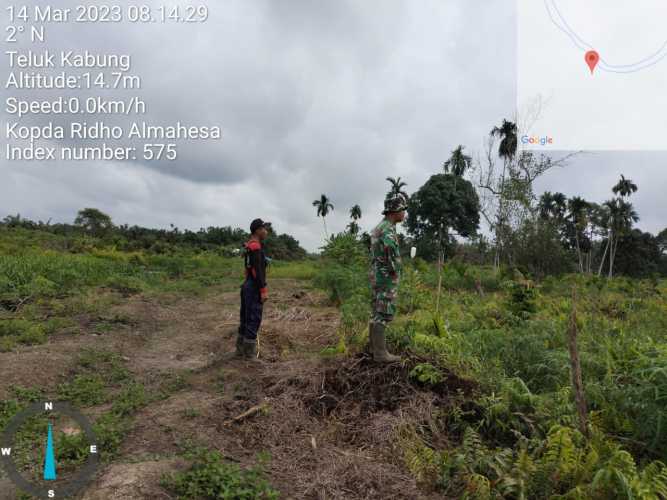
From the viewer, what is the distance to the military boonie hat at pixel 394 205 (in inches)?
178

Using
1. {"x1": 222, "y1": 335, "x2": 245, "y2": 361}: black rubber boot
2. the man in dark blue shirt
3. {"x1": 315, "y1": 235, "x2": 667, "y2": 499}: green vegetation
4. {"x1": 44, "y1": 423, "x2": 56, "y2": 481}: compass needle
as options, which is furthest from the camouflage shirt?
{"x1": 44, "y1": 423, "x2": 56, "y2": 481}: compass needle

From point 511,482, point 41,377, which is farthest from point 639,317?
point 41,377

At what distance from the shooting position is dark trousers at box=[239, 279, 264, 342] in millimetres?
5293

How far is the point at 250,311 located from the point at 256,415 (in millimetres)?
1867

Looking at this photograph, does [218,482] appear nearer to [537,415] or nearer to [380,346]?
[380,346]

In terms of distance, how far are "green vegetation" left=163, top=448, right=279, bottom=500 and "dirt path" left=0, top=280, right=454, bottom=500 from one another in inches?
4.3

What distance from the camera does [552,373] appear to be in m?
4.42

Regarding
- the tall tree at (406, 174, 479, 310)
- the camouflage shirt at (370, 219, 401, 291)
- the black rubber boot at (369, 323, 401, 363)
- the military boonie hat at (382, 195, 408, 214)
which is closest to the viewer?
the black rubber boot at (369, 323, 401, 363)

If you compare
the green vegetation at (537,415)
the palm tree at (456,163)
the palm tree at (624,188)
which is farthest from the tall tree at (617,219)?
the green vegetation at (537,415)

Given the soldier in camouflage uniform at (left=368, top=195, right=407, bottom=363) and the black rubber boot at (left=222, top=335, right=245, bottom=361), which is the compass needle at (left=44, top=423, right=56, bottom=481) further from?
the soldier in camouflage uniform at (left=368, top=195, right=407, bottom=363)

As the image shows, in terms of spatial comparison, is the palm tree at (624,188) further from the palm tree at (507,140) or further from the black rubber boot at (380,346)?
the black rubber boot at (380,346)

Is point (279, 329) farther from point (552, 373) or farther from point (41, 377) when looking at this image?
point (552, 373)

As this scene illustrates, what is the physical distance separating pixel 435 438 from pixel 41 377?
4.09 m

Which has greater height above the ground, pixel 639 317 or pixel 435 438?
pixel 639 317
